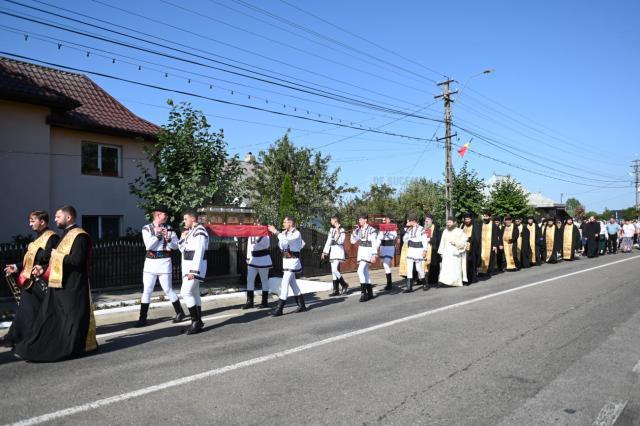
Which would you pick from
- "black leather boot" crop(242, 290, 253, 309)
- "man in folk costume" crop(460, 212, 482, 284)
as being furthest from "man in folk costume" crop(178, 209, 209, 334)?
"man in folk costume" crop(460, 212, 482, 284)

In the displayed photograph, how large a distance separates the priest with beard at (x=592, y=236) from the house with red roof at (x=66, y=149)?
19438 millimetres

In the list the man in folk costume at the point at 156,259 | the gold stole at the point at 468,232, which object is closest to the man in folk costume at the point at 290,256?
the man in folk costume at the point at 156,259

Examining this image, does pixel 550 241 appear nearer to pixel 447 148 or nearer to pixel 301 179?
pixel 447 148

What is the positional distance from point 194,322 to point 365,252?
15.6 ft

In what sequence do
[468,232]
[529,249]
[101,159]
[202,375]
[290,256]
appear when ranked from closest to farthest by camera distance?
[202,375]
[290,256]
[468,232]
[101,159]
[529,249]

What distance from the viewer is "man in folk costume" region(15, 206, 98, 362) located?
5.98 m

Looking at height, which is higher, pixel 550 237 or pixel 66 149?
pixel 66 149

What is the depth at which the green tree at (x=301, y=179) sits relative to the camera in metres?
28.9

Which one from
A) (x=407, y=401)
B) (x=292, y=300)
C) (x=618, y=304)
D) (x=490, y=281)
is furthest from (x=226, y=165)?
(x=407, y=401)

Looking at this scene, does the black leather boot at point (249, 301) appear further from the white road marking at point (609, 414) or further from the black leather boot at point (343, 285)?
the white road marking at point (609, 414)

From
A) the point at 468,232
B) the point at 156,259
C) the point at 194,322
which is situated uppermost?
the point at 468,232

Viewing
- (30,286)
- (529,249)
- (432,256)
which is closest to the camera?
(30,286)

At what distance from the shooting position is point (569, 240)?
70.5 ft

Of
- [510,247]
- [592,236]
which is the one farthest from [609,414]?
[592,236]
